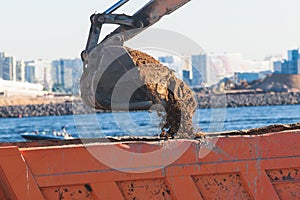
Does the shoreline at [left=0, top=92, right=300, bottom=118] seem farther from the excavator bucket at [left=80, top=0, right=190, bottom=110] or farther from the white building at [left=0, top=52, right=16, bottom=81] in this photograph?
the excavator bucket at [left=80, top=0, right=190, bottom=110]

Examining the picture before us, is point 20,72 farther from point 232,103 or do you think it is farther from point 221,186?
point 221,186

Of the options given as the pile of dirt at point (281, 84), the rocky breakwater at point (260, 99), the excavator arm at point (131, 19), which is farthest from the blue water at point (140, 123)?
the pile of dirt at point (281, 84)

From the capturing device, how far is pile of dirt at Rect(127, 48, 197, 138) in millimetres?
8500

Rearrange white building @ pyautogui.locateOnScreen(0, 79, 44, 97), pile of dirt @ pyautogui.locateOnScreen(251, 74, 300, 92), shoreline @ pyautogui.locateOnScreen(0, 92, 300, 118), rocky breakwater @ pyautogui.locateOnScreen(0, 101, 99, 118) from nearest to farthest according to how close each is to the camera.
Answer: shoreline @ pyautogui.locateOnScreen(0, 92, 300, 118) → rocky breakwater @ pyautogui.locateOnScreen(0, 101, 99, 118) → white building @ pyautogui.locateOnScreen(0, 79, 44, 97) → pile of dirt @ pyautogui.locateOnScreen(251, 74, 300, 92)

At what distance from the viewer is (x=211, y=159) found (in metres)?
6.32

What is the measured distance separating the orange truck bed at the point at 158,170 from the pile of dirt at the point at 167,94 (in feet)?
6.37

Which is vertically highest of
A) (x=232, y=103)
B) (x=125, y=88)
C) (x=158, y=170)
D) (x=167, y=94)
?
(x=125, y=88)

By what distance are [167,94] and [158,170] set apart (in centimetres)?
258

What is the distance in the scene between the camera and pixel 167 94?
8.75 meters

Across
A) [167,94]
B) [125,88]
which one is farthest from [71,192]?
[167,94]

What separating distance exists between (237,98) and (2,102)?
48598mm

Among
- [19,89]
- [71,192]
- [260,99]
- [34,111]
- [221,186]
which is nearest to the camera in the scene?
[71,192]

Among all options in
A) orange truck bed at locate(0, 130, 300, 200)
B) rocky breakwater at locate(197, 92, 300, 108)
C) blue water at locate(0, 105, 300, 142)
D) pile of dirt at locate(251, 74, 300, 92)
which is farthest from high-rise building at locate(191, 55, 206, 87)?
pile of dirt at locate(251, 74, 300, 92)

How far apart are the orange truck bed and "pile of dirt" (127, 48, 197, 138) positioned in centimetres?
194
